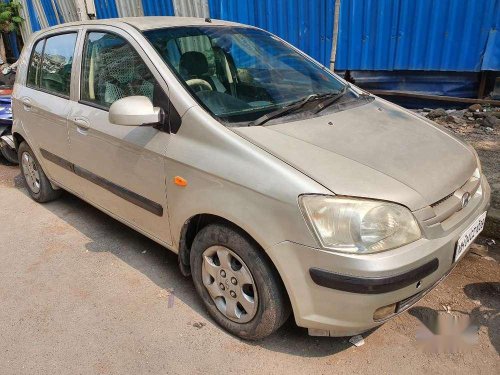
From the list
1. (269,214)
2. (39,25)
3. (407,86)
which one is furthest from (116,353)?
(39,25)

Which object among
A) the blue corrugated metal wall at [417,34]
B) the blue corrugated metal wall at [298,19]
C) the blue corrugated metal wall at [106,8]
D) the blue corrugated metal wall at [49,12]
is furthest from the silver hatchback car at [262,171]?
the blue corrugated metal wall at [49,12]

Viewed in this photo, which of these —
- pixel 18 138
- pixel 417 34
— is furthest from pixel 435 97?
pixel 18 138

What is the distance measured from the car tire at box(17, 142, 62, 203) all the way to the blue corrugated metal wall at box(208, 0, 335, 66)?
3.67 meters

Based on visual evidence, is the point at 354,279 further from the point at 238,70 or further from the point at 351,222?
the point at 238,70

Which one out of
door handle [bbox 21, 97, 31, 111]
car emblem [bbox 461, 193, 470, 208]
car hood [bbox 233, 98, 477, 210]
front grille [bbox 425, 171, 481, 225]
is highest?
car hood [bbox 233, 98, 477, 210]

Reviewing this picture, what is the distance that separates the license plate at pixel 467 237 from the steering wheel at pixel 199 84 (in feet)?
5.14

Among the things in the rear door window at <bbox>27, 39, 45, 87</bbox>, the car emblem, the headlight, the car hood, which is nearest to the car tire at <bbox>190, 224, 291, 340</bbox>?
the headlight

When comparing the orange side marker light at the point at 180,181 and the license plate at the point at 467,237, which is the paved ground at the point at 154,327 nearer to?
the license plate at the point at 467,237

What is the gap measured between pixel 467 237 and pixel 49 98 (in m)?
3.13

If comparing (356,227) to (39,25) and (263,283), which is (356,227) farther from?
(39,25)

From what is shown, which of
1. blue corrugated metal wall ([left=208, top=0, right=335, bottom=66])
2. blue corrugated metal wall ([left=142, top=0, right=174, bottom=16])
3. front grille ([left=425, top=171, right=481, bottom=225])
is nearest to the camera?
front grille ([left=425, top=171, right=481, bottom=225])

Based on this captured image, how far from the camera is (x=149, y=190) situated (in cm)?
257

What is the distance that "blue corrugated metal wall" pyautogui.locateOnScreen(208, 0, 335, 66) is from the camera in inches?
221

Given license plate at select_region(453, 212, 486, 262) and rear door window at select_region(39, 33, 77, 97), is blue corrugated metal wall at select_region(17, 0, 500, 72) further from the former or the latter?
rear door window at select_region(39, 33, 77, 97)
